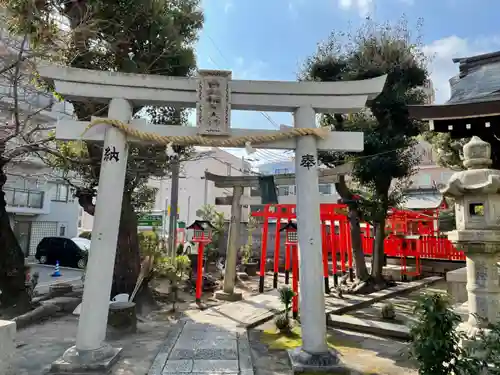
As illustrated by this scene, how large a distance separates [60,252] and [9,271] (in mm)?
13409

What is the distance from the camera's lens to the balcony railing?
2158 cm

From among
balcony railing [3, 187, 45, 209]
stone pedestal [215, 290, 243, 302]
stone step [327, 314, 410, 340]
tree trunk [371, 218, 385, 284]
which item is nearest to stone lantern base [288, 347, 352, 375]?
stone step [327, 314, 410, 340]

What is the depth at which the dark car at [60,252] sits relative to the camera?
2088 cm

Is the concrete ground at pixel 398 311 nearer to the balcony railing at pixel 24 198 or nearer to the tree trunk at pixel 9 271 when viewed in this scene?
the tree trunk at pixel 9 271

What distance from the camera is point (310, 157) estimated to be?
628 cm

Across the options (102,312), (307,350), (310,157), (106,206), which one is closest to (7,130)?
(106,206)

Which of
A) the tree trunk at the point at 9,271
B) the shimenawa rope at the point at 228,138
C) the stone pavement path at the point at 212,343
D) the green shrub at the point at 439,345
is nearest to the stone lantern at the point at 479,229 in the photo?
the green shrub at the point at 439,345

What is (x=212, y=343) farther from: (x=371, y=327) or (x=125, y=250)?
(x=125, y=250)

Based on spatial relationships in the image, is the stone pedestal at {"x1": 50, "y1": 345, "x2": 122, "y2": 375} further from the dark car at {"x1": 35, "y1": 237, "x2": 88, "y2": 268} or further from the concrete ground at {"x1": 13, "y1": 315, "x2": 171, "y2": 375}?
the dark car at {"x1": 35, "y1": 237, "x2": 88, "y2": 268}

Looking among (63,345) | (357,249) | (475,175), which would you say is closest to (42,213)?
(63,345)

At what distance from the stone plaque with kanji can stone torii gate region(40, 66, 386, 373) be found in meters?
0.02

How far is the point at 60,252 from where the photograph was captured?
21.0 m

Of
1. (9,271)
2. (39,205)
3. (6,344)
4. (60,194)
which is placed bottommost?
(6,344)

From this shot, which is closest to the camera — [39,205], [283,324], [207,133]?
[207,133]
